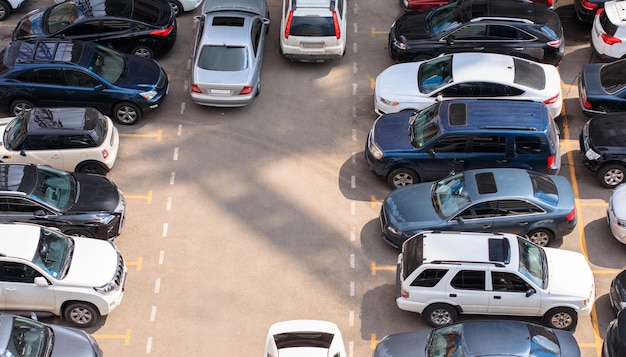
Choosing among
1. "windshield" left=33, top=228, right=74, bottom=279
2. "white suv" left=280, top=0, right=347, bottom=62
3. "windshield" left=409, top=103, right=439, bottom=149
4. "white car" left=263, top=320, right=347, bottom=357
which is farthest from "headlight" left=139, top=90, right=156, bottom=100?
"white car" left=263, top=320, right=347, bottom=357

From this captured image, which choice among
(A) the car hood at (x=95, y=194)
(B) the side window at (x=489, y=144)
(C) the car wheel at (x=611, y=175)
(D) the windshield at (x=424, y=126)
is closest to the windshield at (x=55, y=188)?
(A) the car hood at (x=95, y=194)

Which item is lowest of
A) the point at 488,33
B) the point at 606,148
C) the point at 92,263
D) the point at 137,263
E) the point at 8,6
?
the point at 137,263

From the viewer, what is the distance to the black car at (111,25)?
23.1m

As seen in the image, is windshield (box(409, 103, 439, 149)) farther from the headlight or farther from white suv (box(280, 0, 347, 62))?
the headlight

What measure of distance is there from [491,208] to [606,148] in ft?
11.3

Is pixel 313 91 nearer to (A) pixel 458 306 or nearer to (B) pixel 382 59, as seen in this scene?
(B) pixel 382 59

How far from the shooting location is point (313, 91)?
23047 millimetres

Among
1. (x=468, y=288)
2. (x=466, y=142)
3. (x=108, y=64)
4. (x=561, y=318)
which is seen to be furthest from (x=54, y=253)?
(x=561, y=318)

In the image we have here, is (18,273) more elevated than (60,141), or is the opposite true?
(60,141)

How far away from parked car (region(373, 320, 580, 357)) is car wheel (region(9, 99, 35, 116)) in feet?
35.7

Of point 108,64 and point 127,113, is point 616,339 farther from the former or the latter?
point 108,64

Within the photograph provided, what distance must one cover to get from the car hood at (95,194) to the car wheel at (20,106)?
338 centimetres

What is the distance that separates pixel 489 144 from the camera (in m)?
19.3

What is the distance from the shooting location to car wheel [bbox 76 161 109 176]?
66.0ft
